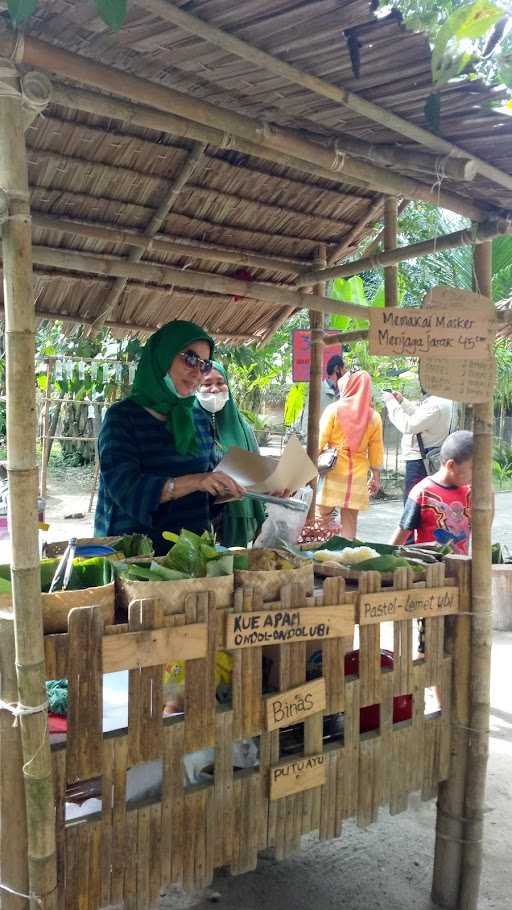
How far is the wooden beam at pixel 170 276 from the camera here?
9.91ft

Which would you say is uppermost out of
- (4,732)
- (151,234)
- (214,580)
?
(151,234)

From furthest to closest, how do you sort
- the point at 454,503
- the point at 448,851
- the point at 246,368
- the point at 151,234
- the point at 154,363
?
the point at 246,368 → the point at 454,503 → the point at 151,234 → the point at 154,363 → the point at 448,851

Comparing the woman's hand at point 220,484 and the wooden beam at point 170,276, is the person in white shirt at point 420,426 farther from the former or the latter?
the woman's hand at point 220,484

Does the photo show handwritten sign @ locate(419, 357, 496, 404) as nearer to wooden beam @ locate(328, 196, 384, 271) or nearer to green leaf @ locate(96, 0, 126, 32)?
green leaf @ locate(96, 0, 126, 32)

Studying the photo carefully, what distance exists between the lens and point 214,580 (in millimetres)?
1663

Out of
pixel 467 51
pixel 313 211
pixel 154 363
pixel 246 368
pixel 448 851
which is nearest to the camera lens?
pixel 467 51

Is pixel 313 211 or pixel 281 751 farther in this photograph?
pixel 313 211

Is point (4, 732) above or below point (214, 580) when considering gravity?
below

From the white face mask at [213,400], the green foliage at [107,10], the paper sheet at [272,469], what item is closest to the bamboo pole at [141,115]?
the green foliage at [107,10]

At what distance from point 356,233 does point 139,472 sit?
1859mm

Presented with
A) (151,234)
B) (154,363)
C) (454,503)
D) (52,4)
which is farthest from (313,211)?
(52,4)

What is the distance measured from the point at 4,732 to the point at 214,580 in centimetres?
52

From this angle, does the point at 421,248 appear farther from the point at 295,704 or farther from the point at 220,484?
the point at 295,704

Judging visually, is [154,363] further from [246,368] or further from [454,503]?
[246,368]
